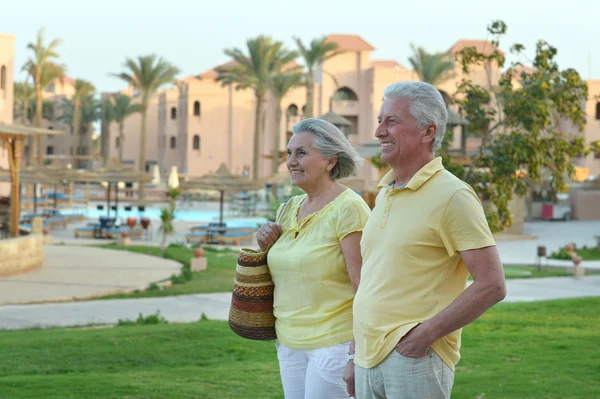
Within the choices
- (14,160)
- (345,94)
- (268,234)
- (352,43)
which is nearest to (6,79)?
(14,160)

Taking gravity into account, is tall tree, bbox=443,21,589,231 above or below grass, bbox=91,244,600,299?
above

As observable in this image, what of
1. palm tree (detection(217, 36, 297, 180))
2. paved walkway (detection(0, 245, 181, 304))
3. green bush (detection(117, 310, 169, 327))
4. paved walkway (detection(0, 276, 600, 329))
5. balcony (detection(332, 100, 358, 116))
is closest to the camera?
green bush (detection(117, 310, 169, 327))

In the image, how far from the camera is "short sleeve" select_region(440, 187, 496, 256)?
2711 mm

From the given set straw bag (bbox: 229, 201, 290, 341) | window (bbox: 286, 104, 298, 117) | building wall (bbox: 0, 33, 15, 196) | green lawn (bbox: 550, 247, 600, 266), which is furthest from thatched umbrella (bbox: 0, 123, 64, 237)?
window (bbox: 286, 104, 298, 117)

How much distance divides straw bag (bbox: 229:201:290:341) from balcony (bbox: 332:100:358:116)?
56.7 meters

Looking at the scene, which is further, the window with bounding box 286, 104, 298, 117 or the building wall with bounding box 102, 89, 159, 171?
the building wall with bounding box 102, 89, 159, 171

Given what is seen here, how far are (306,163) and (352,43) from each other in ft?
191

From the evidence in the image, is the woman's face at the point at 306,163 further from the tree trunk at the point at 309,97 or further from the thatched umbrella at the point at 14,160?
the tree trunk at the point at 309,97

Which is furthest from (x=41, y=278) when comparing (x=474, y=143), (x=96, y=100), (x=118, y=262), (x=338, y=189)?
(x=96, y=100)

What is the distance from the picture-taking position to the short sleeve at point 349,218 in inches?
137

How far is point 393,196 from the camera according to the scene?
2.92 m

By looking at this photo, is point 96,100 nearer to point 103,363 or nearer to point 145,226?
point 145,226

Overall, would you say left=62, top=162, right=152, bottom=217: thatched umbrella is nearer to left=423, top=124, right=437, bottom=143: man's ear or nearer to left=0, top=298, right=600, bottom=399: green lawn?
left=0, top=298, right=600, bottom=399: green lawn

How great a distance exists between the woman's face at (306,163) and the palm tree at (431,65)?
48898 mm
